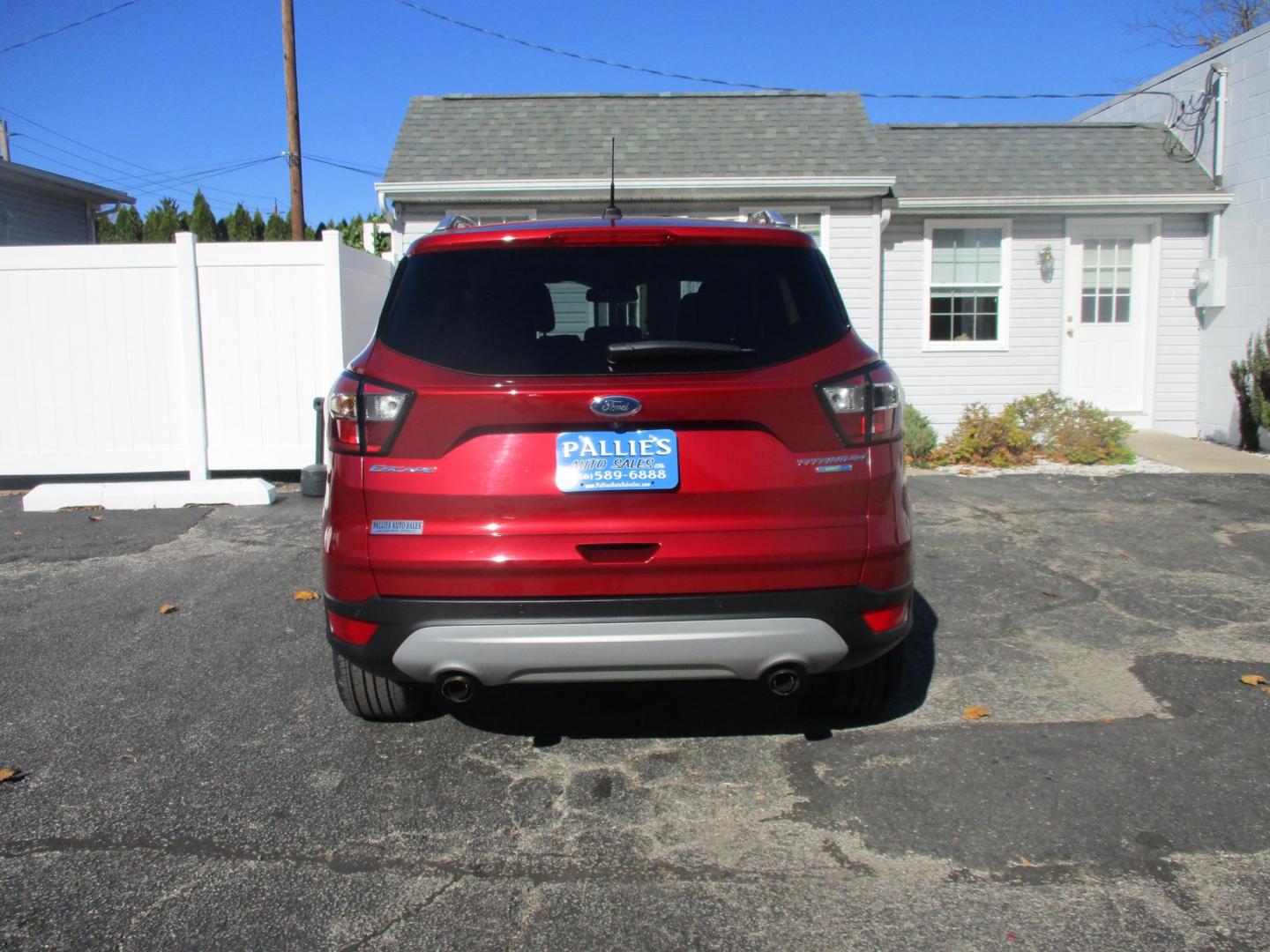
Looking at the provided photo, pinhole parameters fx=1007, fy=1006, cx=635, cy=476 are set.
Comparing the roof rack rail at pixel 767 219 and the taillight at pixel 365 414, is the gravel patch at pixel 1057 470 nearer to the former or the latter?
the roof rack rail at pixel 767 219

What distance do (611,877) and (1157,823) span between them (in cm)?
162

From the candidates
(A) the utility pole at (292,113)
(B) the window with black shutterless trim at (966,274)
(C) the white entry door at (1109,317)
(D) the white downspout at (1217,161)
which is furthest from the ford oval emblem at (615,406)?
(A) the utility pole at (292,113)

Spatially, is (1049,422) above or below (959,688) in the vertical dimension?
above

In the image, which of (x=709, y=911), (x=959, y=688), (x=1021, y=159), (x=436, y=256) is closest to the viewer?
(x=709, y=911)

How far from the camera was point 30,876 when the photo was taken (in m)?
2.71

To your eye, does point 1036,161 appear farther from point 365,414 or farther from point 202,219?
point 202,219

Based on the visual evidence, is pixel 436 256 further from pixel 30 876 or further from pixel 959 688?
pixel 959 688

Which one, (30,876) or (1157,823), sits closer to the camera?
(30,876)

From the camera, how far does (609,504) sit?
290 centimetres

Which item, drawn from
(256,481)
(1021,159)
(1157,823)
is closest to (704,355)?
(1157,823)

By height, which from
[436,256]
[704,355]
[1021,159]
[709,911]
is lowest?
[709,911]

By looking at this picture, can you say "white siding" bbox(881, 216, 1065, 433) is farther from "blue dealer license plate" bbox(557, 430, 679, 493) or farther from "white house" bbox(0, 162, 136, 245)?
"white house" bbox(0, 162, 136, 245)

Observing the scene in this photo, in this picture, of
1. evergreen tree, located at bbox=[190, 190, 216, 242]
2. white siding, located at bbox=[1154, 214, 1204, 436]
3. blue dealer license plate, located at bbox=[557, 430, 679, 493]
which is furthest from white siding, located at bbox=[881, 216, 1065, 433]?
evergreen tree, located at bbox=[190, 190, 216, 242]

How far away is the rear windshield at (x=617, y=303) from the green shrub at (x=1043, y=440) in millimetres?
7787
